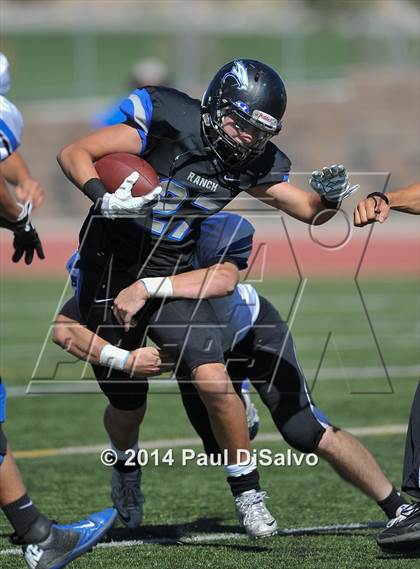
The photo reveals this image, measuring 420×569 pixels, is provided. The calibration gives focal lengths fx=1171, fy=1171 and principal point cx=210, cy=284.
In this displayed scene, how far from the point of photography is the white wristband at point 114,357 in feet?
14.8

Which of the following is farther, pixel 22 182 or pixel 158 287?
pixel 22 182

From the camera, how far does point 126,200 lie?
423 cm

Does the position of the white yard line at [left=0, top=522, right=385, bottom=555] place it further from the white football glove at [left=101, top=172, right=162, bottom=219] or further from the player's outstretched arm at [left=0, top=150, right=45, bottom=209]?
the player's outstretched arm at [left=0, top=150, right=45, bottom=209]

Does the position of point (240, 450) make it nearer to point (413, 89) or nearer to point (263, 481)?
point (263, 481)

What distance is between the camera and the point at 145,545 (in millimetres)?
4582

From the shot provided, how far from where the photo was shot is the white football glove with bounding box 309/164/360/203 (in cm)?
448

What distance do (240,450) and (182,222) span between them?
3.08 ft

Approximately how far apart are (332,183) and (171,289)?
2.44 feet

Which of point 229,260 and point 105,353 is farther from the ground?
point 229,260

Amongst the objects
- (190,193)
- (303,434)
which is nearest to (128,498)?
(303,434)

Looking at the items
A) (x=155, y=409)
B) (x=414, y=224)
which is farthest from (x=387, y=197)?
(x=414, y=224)

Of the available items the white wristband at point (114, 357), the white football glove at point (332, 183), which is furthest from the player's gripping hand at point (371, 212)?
the white wristband at point (114, 357)

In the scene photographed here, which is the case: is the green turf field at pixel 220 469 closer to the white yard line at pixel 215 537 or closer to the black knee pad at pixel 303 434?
the white yard line at pixel 215 537

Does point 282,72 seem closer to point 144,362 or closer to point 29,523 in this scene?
point 144,362
